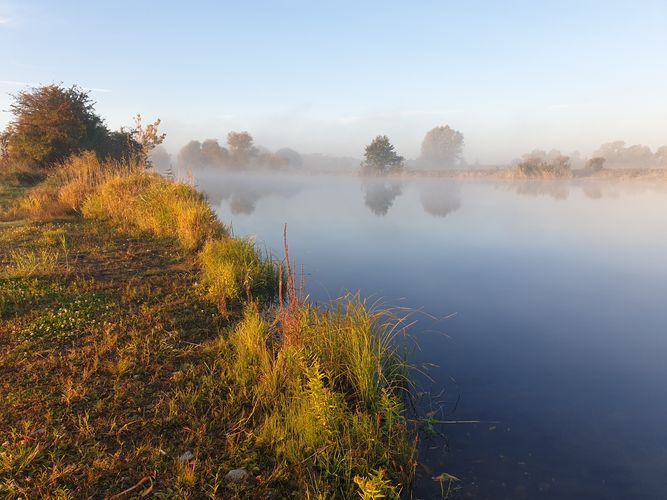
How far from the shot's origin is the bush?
247 inches

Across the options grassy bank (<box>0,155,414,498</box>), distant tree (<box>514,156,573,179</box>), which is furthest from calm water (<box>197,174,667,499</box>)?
distant tree (<box>514,156,573,179</box>)

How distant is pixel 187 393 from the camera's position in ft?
11.9

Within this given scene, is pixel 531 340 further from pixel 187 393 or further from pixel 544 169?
pixel 544 169

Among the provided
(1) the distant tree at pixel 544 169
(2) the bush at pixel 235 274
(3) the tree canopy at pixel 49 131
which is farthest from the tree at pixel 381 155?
(2) the bush at pixel 235 274

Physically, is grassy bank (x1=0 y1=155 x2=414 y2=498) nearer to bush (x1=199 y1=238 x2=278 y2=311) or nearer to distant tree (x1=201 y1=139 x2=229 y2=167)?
bush (x1=199 y1=238 x2=278 y2=311)

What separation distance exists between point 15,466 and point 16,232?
9.42m

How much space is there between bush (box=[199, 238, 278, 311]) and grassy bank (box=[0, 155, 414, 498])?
6 cm

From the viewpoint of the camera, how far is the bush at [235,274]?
6.29 meters

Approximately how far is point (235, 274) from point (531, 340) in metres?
5.40

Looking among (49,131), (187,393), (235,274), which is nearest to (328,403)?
(187,393)

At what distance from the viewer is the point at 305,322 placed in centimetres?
434

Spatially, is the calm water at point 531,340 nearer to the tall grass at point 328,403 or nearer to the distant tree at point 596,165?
the tall grass at point 328,403

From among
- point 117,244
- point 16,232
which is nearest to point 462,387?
point 117,244

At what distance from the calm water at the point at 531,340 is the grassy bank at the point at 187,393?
0.84m
